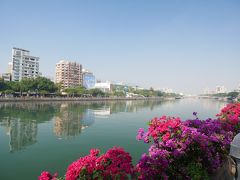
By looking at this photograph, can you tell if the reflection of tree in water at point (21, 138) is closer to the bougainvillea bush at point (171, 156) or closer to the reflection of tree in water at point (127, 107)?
the bougainvillea bush at point (171, 156)

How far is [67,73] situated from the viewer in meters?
87.4

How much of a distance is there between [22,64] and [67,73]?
63.5ft

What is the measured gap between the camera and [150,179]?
3330mm

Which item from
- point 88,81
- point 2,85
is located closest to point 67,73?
point 88,81

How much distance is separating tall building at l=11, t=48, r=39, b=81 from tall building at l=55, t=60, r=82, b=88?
37.0 ft

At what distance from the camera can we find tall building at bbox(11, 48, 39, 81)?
7231 centimetres

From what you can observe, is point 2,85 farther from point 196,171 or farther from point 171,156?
point 196,171

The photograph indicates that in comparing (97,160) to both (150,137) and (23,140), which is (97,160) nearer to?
(150,137)

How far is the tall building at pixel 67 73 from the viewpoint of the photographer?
8675cm

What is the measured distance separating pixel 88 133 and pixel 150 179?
11.8 m

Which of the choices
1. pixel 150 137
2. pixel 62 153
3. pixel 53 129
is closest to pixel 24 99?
pixel 53 129

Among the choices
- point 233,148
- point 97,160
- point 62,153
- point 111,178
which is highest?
point 233,148

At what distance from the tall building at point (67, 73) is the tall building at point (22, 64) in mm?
11290

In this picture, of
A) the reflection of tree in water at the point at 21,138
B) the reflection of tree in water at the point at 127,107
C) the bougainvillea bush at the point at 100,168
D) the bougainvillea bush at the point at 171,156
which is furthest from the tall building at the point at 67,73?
the bougainvillea bush at the point at 100,168
